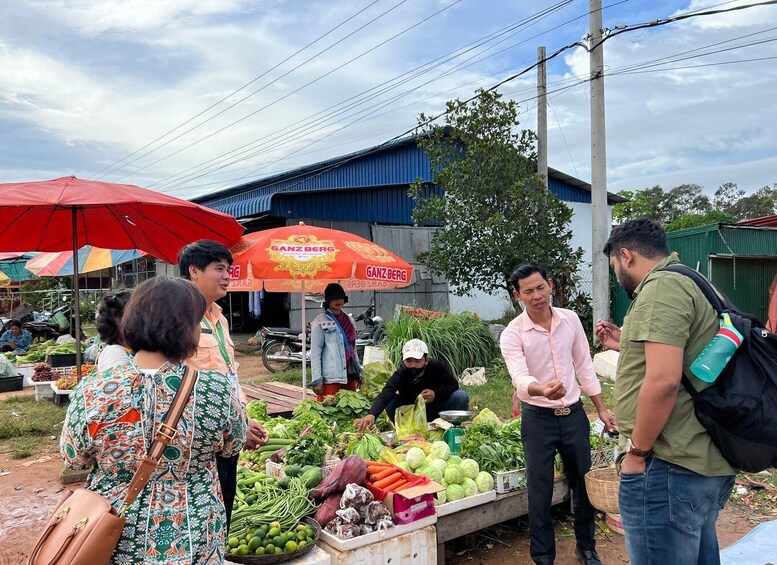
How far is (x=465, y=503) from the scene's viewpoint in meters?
3.79

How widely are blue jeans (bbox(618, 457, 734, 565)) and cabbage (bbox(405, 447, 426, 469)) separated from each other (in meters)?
2.05

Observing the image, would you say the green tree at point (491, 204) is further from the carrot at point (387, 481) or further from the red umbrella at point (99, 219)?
the carrot at point (387, 481)

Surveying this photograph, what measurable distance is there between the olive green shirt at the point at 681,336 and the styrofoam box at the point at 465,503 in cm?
185

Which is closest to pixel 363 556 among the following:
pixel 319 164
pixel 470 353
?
pixel 470 353

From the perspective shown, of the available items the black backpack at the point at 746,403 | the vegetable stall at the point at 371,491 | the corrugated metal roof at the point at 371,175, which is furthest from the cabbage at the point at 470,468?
the corrugated metal roof at the point at 371,175

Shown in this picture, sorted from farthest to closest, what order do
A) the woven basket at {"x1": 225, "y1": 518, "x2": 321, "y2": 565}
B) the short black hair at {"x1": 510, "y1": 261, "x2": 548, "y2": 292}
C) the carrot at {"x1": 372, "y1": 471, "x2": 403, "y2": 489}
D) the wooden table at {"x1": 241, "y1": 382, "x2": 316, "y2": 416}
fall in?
the wooden table at {"x1": 241, "y1": 382, "x2": 316, "y2": 416}
the carrot at {"x1": 372, "y1": 471, "x2": 403, "y2": 489}
the short black hair at {"x1": 510, "y1": 261, "x2": 548, "y2": 292}
the woven basket at {"x1": 225, "y1": 518, "x2": 321, "y2": 565}

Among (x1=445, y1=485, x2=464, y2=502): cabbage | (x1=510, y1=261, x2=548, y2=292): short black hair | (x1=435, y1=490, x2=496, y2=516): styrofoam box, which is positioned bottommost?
(x1=435, y1=490, x2=496, y2=516): styrofoam box

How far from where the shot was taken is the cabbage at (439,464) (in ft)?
13.0

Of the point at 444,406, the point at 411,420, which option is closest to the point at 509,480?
the point at 411,420

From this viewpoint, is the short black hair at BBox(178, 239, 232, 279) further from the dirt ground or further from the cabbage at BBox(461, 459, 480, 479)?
the dirt ground

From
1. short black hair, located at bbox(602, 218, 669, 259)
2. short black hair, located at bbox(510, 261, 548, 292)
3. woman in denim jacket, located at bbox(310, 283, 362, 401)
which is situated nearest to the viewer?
short black hair, located at bbox(602, 218, 669, 259)

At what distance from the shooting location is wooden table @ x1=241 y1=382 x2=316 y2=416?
21.4 ft

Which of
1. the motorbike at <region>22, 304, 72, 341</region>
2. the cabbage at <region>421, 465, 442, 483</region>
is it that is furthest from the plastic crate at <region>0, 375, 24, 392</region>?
the cabbage at <region>421, 465, 442, 483</region>

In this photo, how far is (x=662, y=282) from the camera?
2.12 m
